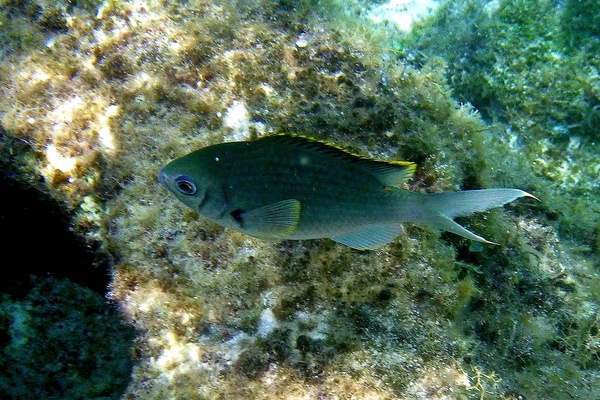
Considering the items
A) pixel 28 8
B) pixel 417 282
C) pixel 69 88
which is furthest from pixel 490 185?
pixel 28 8

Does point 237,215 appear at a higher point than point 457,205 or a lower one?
higher

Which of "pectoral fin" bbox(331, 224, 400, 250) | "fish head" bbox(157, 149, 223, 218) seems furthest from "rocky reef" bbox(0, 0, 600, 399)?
"fish head" bbox(157, 149, 223, 218)

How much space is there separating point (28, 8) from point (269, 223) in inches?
169

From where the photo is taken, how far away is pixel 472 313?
2979 mm

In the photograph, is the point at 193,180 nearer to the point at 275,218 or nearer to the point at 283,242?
the point at 275,218

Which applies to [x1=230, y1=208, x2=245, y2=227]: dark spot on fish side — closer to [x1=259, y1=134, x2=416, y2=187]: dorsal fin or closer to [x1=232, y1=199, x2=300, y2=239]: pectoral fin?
[x1=232, y1=199, x2=300, y2=239]: pectoral fin

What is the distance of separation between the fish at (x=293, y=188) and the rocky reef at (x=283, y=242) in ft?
2.49

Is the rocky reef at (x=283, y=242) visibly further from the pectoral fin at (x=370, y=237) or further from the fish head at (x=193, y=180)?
the fish head at (x=193, y=180)

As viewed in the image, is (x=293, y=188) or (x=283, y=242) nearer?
(x=293, y=188)

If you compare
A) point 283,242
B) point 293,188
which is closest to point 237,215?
point 293,188

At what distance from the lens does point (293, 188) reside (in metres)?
1.97

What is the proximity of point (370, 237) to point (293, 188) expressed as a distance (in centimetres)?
56

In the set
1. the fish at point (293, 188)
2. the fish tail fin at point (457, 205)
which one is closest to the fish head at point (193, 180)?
the fish at point (293, 188)

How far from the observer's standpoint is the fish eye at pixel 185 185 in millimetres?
1944
